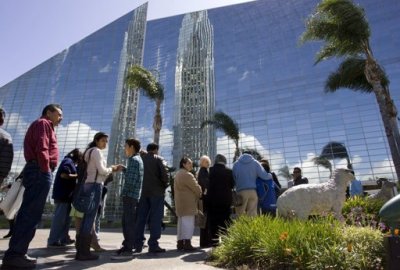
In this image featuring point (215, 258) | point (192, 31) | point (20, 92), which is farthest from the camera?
point (20, 92)

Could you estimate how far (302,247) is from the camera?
280 centimetres

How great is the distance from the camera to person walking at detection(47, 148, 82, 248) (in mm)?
4945

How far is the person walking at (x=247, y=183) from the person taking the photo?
5.30 metres

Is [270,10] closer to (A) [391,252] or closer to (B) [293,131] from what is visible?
(B) [293,131]

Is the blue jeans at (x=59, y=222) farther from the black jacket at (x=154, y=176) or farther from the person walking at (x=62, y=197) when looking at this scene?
the black jacket at (x=154, y=176)

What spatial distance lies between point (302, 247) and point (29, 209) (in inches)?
104

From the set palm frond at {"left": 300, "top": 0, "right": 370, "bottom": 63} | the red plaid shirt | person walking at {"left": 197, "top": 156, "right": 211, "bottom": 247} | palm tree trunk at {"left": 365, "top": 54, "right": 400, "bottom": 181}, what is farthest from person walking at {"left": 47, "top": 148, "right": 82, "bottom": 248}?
palm frond at {"left": 300, "top": 0, "right": 370, "bottom": 63}

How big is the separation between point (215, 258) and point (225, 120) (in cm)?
1823

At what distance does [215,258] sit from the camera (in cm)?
366

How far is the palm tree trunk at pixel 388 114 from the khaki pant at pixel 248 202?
7383 mm

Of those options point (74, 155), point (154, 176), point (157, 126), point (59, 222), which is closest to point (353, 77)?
point (157, 126)

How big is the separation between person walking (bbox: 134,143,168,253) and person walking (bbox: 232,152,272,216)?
1385 millimetres

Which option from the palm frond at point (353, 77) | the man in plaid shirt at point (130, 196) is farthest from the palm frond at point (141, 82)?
the man in plaid shirt at point (130, 196)

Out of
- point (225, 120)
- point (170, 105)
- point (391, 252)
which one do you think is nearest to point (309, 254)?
point (391, 252)
